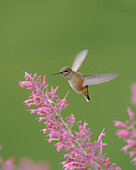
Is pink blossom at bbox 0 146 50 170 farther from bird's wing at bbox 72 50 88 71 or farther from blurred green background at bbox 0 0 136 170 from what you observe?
blurred green background at bbox 0 0 136 170

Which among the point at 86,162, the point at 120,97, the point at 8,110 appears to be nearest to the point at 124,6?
the point at 120,97

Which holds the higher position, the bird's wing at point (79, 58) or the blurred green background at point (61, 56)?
the blurred green background at point (61, 56)

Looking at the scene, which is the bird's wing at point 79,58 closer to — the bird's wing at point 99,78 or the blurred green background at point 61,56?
the bird's wing at point 99,78

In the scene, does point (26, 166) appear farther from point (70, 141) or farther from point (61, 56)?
point (61, 56)

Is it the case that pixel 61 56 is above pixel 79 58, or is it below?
above

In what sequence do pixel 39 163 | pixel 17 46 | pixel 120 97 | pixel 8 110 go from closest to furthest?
pixel 39 163 < pixel 120 97 < pixel 8 110 < pixel 17 46

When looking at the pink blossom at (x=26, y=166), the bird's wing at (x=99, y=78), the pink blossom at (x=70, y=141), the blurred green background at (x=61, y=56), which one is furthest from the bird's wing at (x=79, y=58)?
the blurred green background at (x=61, y=56)

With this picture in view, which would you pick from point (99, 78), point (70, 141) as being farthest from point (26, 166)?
point (99, 78)

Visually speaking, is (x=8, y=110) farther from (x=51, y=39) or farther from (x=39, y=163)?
(x=39, y=163)
